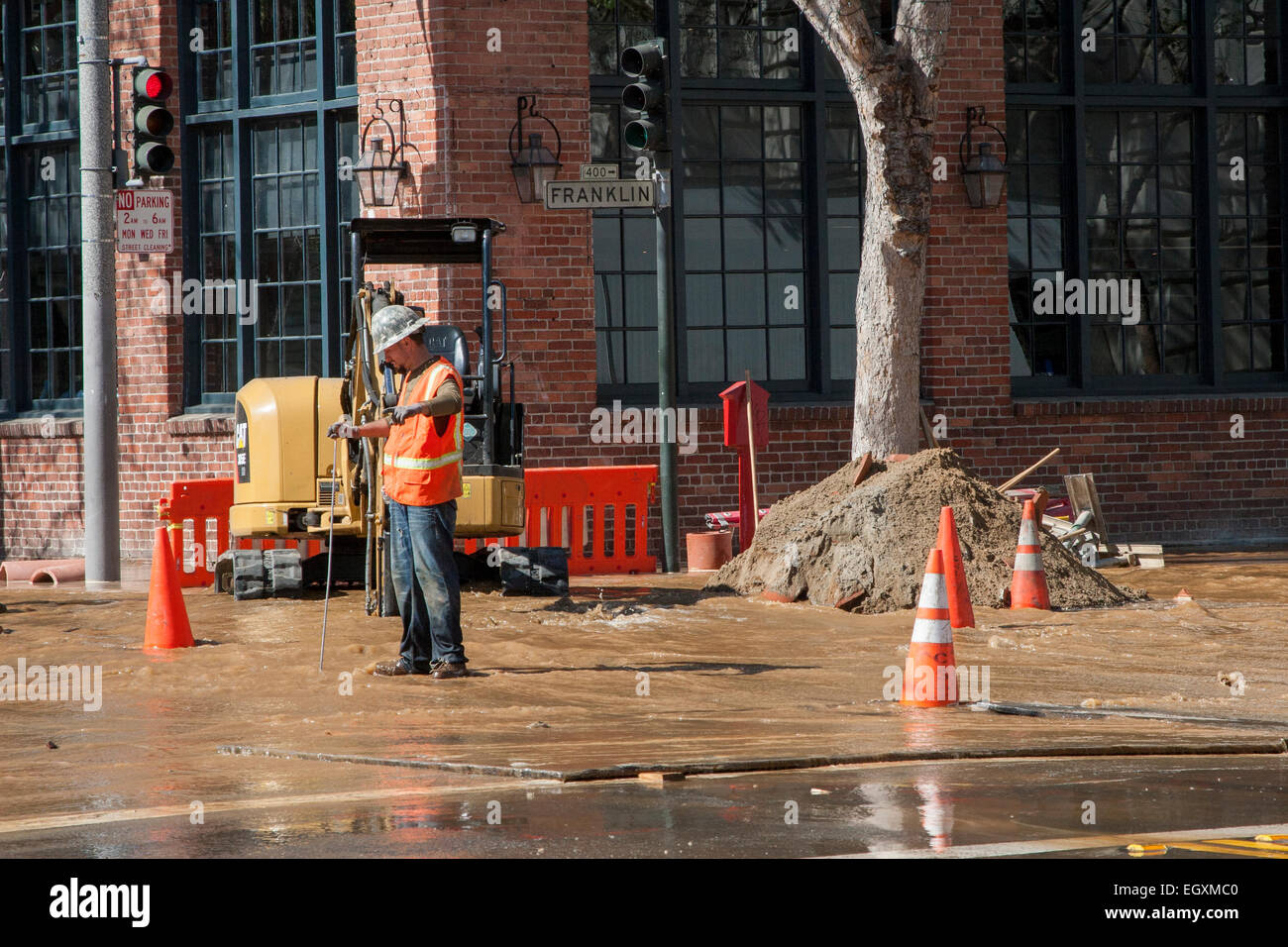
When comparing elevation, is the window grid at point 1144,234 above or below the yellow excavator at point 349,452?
above

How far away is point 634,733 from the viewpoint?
745 cm

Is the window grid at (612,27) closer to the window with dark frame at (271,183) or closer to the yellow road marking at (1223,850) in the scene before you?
the window with dark frame at (271,183)

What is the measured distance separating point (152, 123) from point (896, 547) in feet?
22.1

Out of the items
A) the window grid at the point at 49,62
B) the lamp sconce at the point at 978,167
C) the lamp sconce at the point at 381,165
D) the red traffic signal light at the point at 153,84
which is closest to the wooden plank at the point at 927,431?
the lamp sconce at the point at 978,167

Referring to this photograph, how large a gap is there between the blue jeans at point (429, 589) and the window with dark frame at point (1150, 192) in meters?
9.89

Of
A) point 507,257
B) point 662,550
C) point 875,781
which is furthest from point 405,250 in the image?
point 875,781

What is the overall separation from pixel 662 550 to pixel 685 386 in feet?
6.02

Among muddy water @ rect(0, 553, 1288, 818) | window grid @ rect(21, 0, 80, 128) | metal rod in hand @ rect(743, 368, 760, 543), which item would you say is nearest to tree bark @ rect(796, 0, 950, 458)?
metal rod in hand @ rect(743, 368, 760, 543)

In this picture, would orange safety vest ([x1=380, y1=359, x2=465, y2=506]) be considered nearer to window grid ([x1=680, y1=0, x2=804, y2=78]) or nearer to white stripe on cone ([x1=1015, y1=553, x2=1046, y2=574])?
white stripe on cone ([x1=1015, y1=553, x2=1046, y2=574])

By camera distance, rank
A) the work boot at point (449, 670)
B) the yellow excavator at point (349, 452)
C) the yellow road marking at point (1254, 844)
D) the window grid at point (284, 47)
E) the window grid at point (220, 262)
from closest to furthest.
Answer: the yellow road marking at point (1254, 844) < the work boot at point (449, 670) < the yellow excavator at point (349, 452) < the window grid at point (284, 47) < the window grid at point (220, 262)

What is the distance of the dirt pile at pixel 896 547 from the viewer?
12.3m

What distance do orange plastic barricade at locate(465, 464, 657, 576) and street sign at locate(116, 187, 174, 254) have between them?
3669 mm

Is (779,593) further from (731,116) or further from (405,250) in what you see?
(731,116)

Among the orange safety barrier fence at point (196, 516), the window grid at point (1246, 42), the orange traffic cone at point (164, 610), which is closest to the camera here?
the orange traffic cone at point (164, 610)
